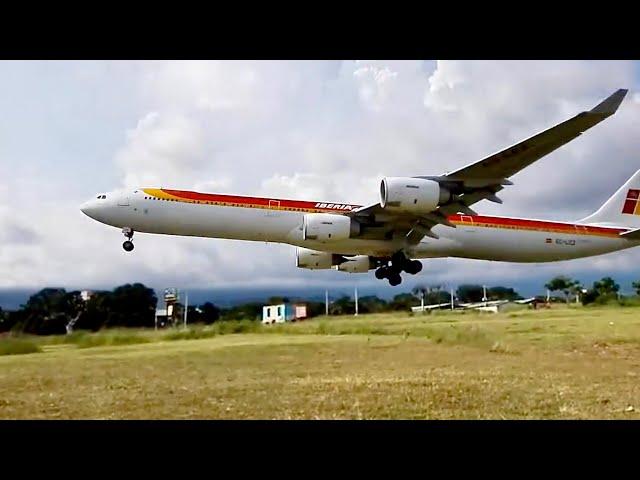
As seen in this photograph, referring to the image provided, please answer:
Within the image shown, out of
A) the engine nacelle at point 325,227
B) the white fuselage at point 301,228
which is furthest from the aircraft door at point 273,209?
the engine nacelle at point 325,227

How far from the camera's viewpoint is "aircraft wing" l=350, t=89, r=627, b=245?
23.4 ft

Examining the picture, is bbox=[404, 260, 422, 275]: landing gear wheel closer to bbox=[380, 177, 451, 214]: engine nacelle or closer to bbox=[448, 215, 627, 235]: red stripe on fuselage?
bbox=[448, 215, 627, 235]: red stripe on fuselage

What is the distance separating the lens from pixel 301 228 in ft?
29.6

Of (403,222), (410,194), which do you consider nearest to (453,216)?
(403,222)

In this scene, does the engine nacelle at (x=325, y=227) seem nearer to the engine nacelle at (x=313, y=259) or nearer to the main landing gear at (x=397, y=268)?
the engine nacelle at (x=313, y=259)

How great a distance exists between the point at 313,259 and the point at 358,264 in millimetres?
843

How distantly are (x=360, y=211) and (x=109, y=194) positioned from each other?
360 centimetres

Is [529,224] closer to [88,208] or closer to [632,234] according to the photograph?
[632,234]

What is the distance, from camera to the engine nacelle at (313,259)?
10.0 meters
